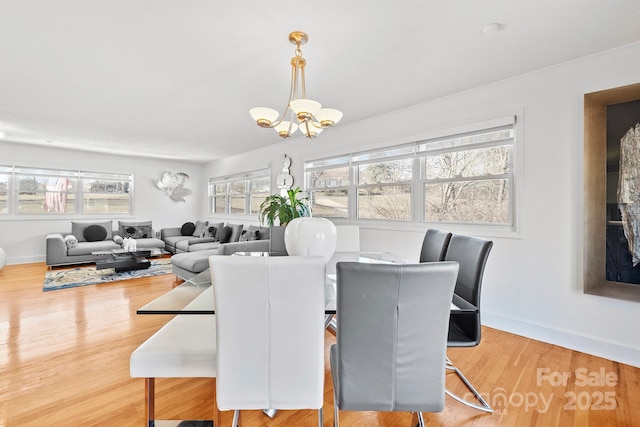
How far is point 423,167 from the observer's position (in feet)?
11.7

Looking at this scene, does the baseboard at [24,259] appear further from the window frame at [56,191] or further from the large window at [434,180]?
the large window at [434,180]

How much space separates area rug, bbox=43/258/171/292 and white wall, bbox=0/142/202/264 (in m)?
1.50

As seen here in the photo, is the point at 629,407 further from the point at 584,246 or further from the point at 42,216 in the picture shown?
the point at 42,216

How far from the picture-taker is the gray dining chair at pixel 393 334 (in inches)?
42.7

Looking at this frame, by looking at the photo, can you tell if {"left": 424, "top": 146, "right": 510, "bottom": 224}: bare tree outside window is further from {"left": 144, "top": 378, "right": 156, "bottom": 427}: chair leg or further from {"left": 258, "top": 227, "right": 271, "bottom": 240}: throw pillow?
{"left": 144, "top": 378, "right": 156, "bottom": 427}: chair leg

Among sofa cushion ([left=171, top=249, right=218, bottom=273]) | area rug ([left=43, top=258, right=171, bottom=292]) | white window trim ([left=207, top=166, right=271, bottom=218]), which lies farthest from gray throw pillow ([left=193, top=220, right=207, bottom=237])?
sofa cushion ([left=171, top=249, right=218, bottom=273])

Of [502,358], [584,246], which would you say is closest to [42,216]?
[502,358]

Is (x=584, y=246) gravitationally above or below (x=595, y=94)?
below

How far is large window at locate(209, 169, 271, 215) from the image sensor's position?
20.6 feet

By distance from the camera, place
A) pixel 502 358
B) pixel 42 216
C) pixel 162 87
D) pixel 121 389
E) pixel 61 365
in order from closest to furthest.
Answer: pixel 121 389 < pixel 61 365 < pixel 502 358 < pixel 162 87 < pixel 42 216

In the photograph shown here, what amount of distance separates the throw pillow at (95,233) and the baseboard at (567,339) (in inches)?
276

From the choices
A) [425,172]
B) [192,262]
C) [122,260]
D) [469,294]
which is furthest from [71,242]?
[469,294]

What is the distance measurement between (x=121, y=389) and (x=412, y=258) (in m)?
3.00

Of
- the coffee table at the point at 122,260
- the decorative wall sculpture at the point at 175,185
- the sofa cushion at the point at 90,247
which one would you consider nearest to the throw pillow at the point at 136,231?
the sofa cushion at the point at 90,247
